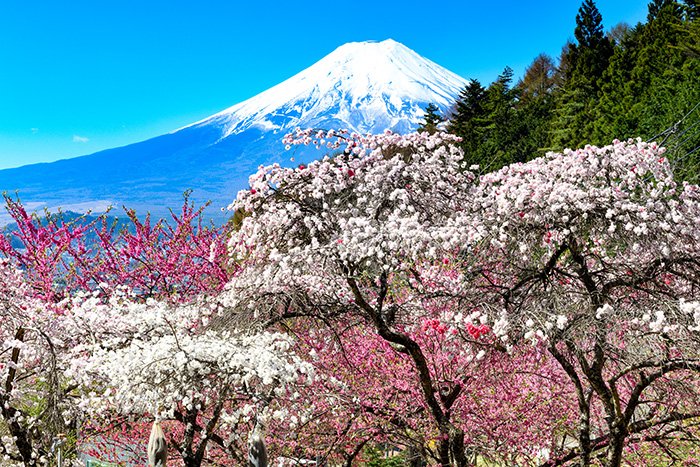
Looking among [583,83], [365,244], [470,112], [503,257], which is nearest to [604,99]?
[583,83]

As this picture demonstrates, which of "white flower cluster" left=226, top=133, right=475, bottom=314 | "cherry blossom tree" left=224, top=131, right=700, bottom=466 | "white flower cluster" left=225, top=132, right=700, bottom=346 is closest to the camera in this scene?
"cherry blossom tree" left=224, top=131, right=700, bottom=466

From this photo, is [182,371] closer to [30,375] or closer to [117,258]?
[30,375]

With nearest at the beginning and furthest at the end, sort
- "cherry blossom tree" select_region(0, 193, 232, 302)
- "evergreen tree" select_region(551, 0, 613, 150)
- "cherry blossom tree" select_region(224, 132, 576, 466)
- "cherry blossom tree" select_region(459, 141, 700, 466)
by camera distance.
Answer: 1. "cherry blossom tree" select_region(459, 141, 700, 466)
2. "cherry blossom tree" select_region(224, 132, 576, 466)
3. "cherry blossom tree" select_region(0, 193, 232, 302)
4. "evergreen tree" select_region(551, 0, 613, 150)

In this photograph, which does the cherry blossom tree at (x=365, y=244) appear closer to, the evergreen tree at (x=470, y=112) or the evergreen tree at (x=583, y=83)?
the evergreen tree at (x=583, y=83)

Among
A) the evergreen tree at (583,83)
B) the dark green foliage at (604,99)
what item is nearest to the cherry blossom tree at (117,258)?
the dark green foliage at (604,99)

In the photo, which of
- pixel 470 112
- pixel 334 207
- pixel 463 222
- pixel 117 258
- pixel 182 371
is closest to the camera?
pixel 182 371

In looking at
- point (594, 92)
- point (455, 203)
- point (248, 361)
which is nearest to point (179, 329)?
point (248, 361)

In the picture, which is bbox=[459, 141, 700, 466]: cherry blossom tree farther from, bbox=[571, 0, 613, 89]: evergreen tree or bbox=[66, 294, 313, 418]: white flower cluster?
bbox=[571, 0, 613, 89]: evergreen tree

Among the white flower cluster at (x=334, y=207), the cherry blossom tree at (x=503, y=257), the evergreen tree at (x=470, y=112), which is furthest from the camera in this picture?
the evergreen tree at (x=470, y=112)

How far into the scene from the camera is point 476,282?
7203mm

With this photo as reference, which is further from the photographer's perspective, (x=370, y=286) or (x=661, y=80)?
(x=661, y=80)

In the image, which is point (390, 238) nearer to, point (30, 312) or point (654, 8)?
point (30, 312)

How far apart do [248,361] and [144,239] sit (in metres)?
7.49

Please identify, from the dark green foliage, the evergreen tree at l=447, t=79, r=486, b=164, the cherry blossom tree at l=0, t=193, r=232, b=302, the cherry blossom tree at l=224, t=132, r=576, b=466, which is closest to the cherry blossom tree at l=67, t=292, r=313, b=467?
the cherry blossom tree at l=224, t=132, r=576, b=466
